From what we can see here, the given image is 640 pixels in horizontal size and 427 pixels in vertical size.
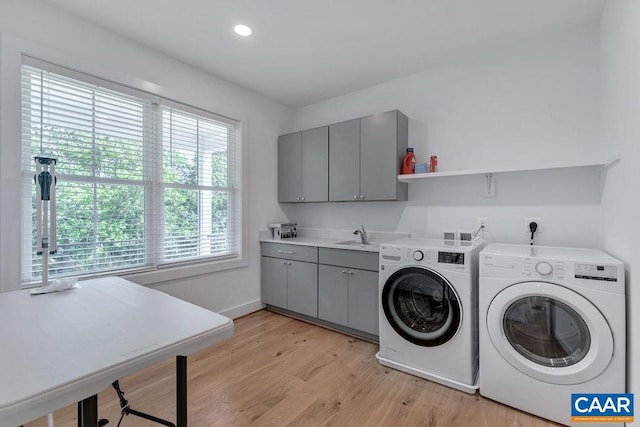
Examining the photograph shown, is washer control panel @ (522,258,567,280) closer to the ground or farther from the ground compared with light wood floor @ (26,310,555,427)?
farther from the ground

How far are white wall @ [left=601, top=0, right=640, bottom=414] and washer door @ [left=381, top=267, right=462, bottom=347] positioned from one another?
2.72 ft

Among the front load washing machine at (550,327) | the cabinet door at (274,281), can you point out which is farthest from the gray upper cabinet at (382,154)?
the cabinet door at (274,281)

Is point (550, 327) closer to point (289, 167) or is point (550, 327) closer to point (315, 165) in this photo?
point (315, 165)

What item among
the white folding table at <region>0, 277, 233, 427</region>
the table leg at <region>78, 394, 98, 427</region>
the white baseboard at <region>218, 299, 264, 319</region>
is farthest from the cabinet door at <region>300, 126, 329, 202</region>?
the table leg at <region>78, 394, 98, 427</region>

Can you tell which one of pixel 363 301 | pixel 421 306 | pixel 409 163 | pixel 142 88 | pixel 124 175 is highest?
pixel 142 88

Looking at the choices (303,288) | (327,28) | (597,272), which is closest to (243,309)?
(303,288)

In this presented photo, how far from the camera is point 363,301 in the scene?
8.76 ft

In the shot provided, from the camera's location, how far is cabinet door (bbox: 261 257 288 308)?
329 cm

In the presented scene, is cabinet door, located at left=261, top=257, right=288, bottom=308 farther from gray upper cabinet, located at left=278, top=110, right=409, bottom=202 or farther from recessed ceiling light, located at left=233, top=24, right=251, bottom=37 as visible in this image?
recessed ceiling light, located at left=233, top=24, right=251, bottom=37

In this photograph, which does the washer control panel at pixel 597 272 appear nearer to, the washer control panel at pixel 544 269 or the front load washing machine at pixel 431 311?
the washer control panel at pixel 544 269

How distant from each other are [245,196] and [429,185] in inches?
78.2

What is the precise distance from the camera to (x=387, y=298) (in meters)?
2.31

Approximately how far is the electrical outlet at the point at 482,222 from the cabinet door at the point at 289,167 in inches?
76.5

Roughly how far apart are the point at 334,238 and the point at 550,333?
2.21 metres
